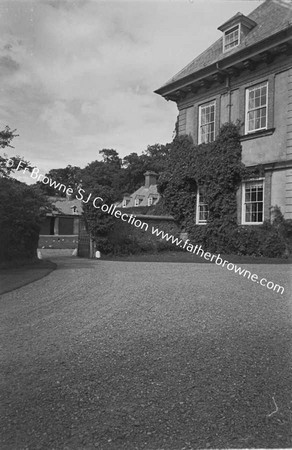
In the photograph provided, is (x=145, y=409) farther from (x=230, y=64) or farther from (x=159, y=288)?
(x=159, y=288)

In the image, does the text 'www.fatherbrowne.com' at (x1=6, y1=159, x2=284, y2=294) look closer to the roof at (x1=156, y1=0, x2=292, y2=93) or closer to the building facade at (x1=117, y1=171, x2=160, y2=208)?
the building facade at (x1=117, y1=171, x2=160, y2=208)

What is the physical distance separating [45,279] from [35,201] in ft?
7.93

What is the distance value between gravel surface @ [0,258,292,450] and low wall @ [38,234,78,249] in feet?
42.8

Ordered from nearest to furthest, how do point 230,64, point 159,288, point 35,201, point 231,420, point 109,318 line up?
1. point 231,420
2. point 230,64
3. point 109,318
4. point 159,288
5. point 35,201

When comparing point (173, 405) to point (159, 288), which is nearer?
point (173, 405)

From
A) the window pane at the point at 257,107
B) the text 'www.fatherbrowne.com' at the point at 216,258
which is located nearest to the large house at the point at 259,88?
the window pane at the point at 257,107

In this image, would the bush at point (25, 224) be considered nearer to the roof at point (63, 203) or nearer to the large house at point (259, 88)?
the roof at point (63, 203)

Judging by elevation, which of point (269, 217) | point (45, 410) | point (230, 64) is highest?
point (230, 64)

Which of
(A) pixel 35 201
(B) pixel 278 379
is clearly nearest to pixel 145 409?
(B) pixel 278 379

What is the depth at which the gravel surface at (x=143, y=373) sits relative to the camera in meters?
1.69

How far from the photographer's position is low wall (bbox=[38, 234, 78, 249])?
17.2 metres

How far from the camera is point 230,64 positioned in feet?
11.2

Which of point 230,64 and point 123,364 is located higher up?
point 230,64

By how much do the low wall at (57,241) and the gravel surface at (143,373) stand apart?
13032mm
